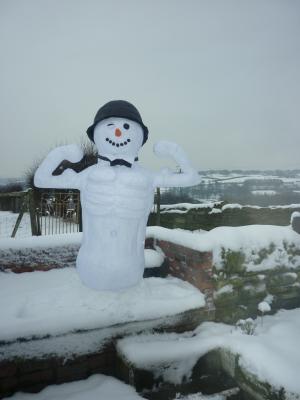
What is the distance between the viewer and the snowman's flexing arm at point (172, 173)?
3.27m

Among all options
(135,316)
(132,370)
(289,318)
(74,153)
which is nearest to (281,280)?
(289,318)

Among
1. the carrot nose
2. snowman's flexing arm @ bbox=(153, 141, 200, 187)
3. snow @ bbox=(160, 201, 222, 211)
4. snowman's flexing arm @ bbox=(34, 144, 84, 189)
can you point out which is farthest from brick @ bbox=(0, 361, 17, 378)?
snow @ bbox=(160, 201, 222, 211)

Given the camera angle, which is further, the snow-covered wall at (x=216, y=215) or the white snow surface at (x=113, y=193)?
the snow-covered wall at (x=216, y=215)

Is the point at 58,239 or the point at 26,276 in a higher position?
the point at 58,239

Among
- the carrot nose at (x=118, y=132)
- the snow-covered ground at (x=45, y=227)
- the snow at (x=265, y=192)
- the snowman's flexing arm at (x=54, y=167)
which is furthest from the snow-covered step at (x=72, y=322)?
the snow at (x=265, y=192)

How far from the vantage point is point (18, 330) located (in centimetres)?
264

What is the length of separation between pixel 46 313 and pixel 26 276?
42.8 inches

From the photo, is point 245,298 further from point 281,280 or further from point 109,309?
point 109,309

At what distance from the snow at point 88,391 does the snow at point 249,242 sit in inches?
60.9

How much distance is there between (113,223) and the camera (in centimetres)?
310

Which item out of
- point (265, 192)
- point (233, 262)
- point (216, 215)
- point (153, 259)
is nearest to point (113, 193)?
point (153, 259)

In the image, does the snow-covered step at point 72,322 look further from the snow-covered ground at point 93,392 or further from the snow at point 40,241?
the snow at point 40,241

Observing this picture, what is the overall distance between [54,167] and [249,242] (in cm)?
240

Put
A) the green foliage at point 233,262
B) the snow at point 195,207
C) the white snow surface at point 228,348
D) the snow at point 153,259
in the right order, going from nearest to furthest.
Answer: the white snow surface at point 228,348
the green foliage at point 233,262
the snow at point 153,259
the snow at point 195,207
